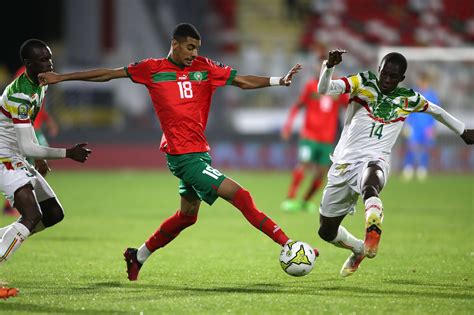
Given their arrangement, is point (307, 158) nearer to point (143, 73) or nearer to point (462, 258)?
point (462, 258)

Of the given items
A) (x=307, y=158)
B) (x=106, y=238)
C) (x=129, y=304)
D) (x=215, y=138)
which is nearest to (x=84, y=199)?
(x=307, y=158)

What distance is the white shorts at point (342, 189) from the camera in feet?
26.8

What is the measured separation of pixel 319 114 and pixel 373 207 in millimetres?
8358

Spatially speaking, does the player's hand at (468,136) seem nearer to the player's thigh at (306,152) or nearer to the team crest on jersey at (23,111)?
the team crest on jersey at (23,111)

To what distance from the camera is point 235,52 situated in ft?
93.5

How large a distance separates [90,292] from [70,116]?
18.0 meters

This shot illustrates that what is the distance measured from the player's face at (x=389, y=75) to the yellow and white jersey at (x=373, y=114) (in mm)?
138

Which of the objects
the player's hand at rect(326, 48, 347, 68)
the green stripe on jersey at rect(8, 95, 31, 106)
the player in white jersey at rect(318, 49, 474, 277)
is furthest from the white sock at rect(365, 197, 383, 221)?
the green stripe on jersey at rect(8, 95, 31, 106)

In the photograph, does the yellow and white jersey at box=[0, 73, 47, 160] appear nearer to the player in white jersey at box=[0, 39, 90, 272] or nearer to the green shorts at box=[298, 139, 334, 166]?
the player in white jersey at box=[0, 39, 90, 272]

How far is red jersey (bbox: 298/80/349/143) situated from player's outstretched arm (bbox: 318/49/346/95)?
752 centimetres

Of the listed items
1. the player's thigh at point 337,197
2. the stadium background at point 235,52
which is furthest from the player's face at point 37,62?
the stadium background at point 235,52

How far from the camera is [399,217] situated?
572 inches

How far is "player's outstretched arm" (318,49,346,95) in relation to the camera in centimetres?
759

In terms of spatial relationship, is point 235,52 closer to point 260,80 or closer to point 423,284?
point 260,80
